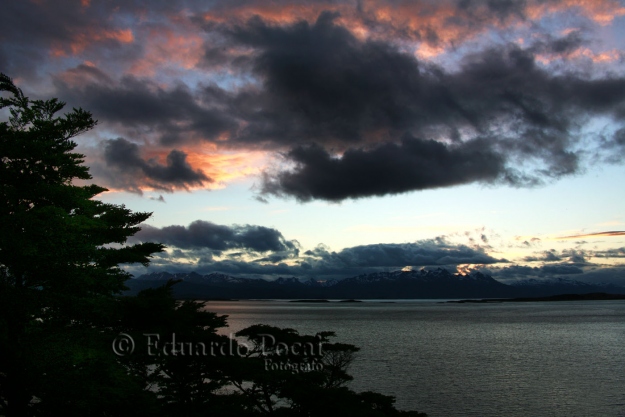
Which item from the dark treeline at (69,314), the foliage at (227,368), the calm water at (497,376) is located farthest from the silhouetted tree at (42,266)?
the calm water at (497,376)

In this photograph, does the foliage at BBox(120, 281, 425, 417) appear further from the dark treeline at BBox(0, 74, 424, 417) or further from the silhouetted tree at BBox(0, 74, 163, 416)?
the silhouetted tree at BBox(0, 74, 163, 416)

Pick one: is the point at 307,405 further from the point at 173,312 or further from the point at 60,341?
the point at 60,341

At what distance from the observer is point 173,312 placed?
28.2 meters

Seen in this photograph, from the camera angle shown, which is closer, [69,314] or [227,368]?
[69,314]

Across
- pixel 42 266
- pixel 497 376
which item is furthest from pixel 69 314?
pixel 497 376

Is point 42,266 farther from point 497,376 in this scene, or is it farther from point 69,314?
point 497,376

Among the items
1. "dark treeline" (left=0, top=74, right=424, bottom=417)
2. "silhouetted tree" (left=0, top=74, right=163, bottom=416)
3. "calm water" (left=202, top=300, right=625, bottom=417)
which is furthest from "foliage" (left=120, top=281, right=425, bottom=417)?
"calm water" (left=202, top=300, right=625, bottom=417)

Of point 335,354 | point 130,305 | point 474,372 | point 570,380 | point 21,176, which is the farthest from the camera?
point 474,372

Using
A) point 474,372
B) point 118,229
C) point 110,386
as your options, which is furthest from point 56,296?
point 474,372

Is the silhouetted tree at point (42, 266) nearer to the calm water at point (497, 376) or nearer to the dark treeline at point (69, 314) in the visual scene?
the dark treeline at point (69, 314)

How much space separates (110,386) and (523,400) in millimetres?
41238

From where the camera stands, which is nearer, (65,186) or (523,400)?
(65,186)
